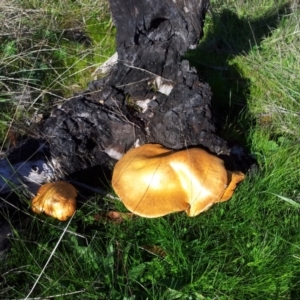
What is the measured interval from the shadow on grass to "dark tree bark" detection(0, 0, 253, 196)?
41 centimetres

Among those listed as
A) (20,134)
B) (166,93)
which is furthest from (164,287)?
(20,134)

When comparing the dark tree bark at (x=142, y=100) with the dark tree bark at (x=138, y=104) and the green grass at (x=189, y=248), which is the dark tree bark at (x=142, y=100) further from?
the green grass at (x=189, y=248)

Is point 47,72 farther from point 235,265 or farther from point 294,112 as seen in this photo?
point 235,265

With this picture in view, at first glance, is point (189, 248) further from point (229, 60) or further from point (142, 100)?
point (229, 60)

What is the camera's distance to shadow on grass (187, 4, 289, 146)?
12.7 ft

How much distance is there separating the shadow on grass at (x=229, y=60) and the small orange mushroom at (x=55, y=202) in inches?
53.3

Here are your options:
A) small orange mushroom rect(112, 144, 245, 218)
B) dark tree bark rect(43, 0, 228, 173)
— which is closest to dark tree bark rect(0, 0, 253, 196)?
dark tree bark rect(43, 0, 228, 173)

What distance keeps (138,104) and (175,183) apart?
887 mm

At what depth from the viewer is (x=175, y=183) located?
9.70ft

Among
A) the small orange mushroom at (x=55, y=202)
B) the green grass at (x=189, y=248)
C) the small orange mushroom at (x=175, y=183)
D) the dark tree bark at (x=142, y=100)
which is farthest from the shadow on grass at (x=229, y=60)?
the small orange mushroom at (x=55, y=202)

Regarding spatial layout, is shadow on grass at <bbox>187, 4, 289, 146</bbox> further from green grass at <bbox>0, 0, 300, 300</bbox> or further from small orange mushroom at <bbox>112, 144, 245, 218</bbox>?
small orange mushroom at <bbox>112, 144, 245, 218</bbox>

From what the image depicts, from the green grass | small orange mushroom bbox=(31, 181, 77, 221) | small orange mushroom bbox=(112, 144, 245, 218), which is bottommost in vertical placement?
the green grass

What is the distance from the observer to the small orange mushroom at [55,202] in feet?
9.66

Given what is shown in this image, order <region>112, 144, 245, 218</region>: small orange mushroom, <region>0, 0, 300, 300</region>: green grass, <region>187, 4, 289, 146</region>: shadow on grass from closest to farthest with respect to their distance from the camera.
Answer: <region>0, 0, 300, 300</region>: green grass → <region>112, 144, 245, 218</region>: small orange mushroom → <region>187, 4, 289, 146</region>: shadow on grass
